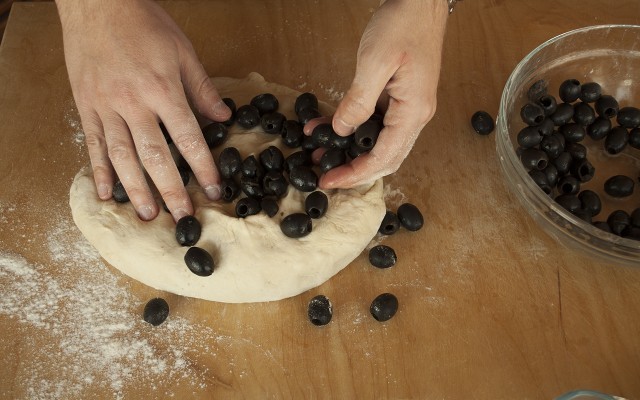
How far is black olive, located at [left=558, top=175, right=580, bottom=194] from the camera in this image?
2056 millimetres

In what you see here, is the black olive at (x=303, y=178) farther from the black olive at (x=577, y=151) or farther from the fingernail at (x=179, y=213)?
the black olive at (x=577, y=151)

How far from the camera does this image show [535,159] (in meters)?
2.06

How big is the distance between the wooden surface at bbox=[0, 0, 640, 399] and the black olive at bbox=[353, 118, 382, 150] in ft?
1.22

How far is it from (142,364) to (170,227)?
1.29 ft

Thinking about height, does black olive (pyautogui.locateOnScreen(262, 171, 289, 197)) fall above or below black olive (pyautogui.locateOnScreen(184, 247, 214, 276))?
above

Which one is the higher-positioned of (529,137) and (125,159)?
(529,137)

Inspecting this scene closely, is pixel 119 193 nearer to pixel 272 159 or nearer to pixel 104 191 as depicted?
pixel 104 191

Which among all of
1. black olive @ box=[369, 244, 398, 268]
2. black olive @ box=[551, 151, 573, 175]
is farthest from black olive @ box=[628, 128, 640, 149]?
black olive @ box=[369, 244, 398, 268]

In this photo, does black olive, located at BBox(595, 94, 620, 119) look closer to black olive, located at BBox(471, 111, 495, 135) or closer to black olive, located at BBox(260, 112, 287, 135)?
black olive, located at BBox(471, 111, 495, 135)

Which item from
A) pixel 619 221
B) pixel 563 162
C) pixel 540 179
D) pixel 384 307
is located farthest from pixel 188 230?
pixel 619 221

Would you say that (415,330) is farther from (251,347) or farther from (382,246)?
(251,347)

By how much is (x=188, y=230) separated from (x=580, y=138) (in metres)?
1.34

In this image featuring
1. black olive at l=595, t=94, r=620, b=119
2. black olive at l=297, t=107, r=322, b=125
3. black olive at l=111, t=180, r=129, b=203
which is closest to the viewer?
black olive at l=111, t=180, r=129, b=203

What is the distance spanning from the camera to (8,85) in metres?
2.34
